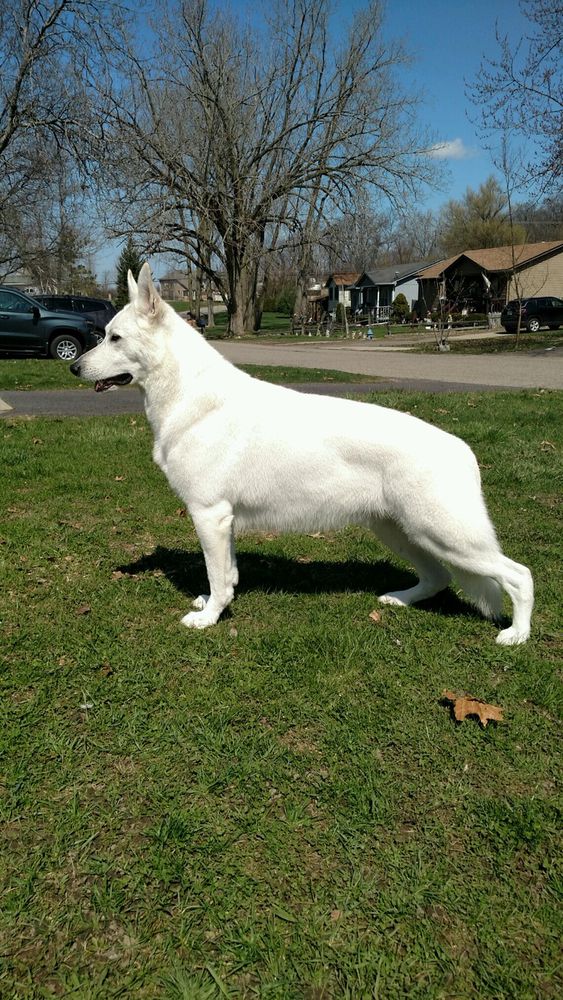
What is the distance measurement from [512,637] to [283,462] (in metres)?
1.69

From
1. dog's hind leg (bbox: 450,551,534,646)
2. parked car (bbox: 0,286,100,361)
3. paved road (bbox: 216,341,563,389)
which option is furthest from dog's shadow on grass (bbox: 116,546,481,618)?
parked car (bbox: 0,286,100,361)

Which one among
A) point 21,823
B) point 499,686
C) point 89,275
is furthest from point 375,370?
point 89,275

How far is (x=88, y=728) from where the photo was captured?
301 centimetres

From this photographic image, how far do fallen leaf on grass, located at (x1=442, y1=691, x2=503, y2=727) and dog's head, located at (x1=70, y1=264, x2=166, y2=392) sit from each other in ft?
8.44

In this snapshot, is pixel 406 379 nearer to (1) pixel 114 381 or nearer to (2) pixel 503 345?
(1) pixel 114 381

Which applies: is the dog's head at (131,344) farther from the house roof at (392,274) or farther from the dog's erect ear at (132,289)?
the house roof at (392,274)

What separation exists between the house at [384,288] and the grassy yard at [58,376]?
48.0 m

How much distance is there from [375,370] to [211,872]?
19.8 m

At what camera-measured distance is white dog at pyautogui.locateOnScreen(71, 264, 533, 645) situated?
3570 millimetres

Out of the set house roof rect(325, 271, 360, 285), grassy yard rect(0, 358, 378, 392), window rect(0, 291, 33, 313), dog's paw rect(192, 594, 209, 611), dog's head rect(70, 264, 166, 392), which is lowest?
dog's paw rect(192, 594, 209, 611)

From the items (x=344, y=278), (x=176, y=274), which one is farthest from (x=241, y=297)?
(x=176, y=274)

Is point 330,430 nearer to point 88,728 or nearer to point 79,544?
point 88,728

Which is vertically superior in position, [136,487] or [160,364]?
[160,364]

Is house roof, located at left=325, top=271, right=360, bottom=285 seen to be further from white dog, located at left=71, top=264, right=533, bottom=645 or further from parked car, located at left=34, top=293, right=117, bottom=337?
white dog, located at left=71, top=264, right=533, bottom=645
